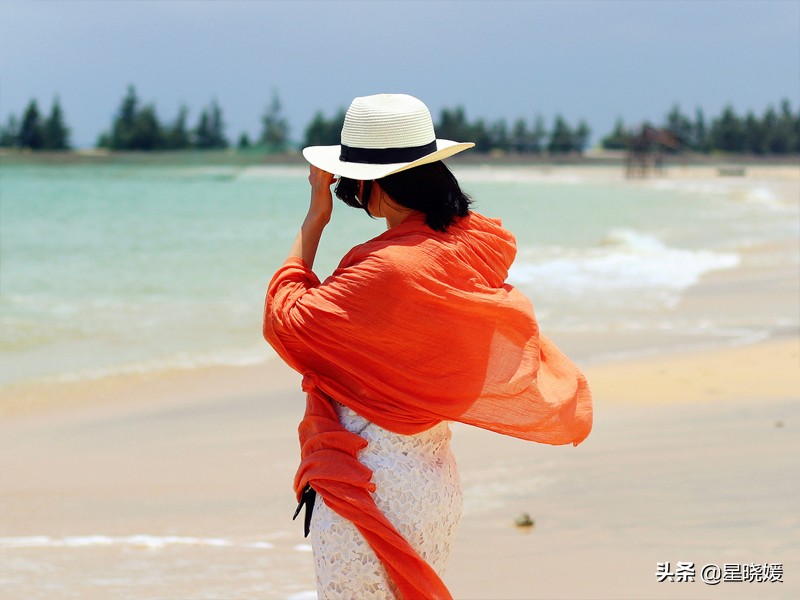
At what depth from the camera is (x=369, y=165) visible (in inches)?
72.0

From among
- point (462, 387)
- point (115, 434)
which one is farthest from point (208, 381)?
point (462, 387)

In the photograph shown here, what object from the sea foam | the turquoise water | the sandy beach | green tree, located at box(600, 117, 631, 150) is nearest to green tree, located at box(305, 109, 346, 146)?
green tree, located at box(600, 117, 631, 150)

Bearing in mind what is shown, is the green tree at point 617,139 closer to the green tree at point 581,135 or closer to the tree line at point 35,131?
the green tree at point 581,135

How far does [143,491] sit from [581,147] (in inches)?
4225

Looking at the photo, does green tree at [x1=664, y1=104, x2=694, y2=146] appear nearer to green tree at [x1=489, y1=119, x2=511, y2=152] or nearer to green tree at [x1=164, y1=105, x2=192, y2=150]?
green tree at [x1=489, y1=119, x2=511, y2=152]

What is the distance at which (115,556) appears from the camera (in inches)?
140

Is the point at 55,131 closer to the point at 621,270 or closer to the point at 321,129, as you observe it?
the point at 321,129

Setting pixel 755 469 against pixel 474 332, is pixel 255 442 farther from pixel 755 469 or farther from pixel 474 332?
pixel 474 332

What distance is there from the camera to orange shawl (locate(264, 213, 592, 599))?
68.9 inches

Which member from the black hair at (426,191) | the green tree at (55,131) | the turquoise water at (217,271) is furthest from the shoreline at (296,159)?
the black hair at (426,191)

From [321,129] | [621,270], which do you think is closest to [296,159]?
[321,129]

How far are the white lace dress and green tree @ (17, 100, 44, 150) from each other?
78.0 meters

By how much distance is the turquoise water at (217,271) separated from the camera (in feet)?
26.1

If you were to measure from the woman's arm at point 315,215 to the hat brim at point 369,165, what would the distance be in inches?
1.4
